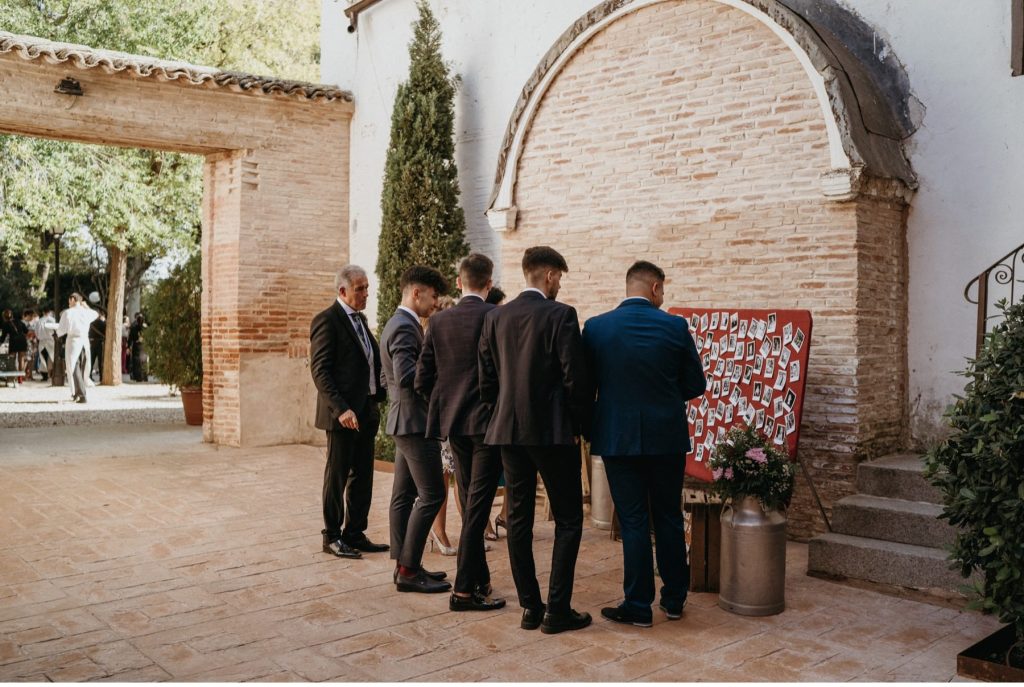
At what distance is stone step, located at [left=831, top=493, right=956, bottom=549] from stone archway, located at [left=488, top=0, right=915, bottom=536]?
1.60 feet

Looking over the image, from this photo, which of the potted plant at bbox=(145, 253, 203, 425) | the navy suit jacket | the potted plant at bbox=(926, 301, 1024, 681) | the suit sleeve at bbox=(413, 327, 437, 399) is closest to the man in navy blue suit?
the navy suit jacket

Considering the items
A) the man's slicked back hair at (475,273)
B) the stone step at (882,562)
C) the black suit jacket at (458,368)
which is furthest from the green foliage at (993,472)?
the man's slicked back hair at (475,273)

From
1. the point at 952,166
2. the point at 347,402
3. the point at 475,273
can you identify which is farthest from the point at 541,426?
the point at 952,166

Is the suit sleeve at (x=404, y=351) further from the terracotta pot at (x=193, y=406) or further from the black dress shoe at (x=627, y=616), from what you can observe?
the terracotta pot at (x=193, y=406)

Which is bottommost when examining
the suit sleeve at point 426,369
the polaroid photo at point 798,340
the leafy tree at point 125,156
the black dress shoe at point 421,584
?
the black dress shoe at point 421,584

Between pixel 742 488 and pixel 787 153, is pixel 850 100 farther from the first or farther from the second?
pixel 742 488

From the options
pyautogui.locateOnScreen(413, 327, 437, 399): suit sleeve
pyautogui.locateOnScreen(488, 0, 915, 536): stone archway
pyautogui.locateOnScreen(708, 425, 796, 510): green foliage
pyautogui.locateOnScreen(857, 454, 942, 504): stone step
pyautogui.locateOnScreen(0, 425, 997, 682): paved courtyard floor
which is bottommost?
pyautogui.locateOnScreen(0, 425, 997, 682): paved courtyard floor

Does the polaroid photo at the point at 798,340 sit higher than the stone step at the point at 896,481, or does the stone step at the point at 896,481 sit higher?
the polaroid photo at the point at 798,340

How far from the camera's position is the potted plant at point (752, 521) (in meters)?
5.09

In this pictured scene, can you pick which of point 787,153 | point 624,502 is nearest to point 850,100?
point 787,153

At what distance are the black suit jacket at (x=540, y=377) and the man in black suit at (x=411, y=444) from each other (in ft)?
2.85

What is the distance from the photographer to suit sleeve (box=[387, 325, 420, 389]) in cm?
562

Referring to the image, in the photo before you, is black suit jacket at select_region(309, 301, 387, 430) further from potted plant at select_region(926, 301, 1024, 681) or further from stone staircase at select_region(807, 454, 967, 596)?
potted plant at select_region(926, 301, 1024, 681)

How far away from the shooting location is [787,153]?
682cm
